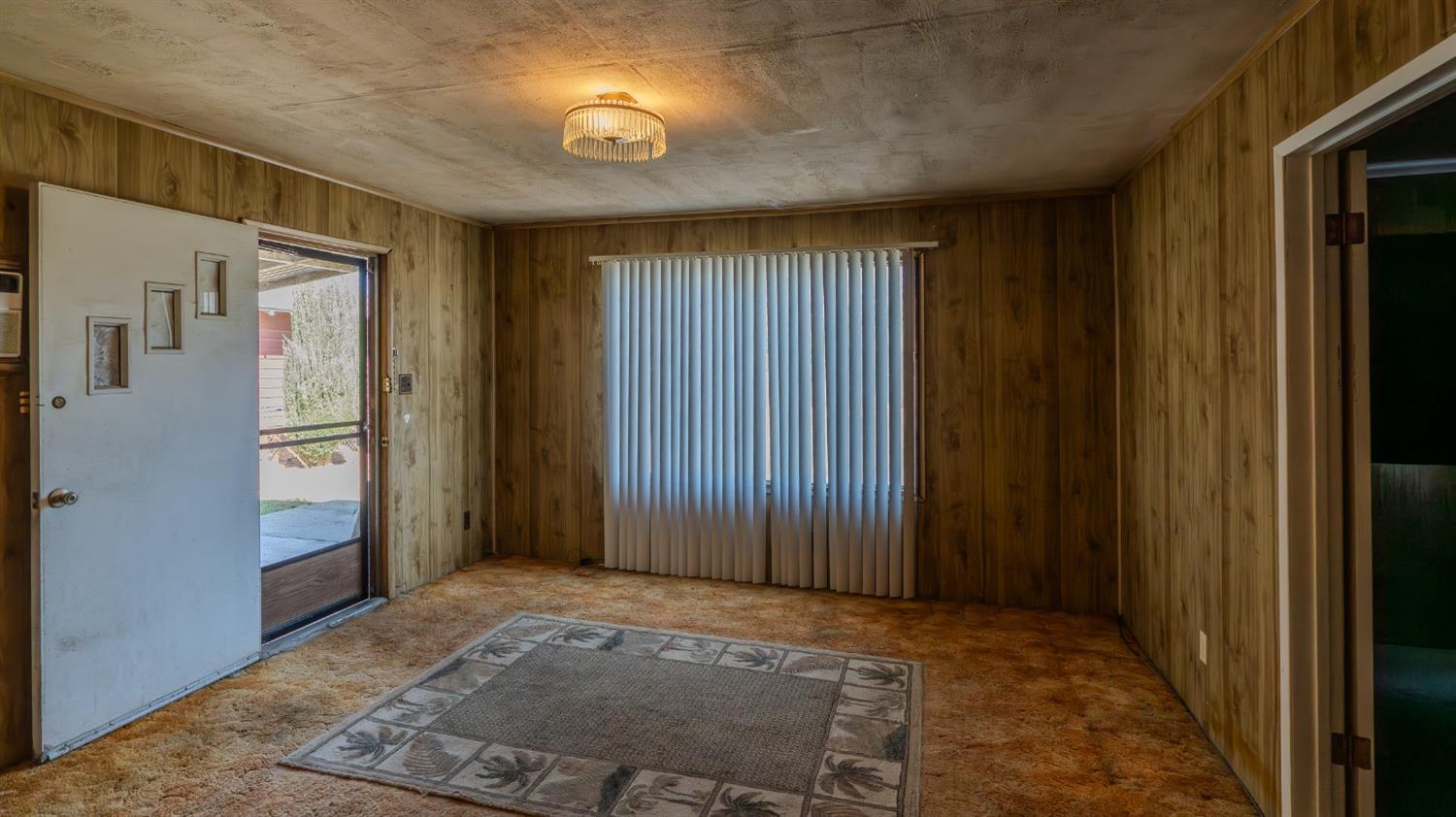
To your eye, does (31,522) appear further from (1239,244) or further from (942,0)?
(1239,244)

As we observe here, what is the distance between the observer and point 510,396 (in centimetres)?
525

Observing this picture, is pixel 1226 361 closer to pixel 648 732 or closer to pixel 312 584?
pixel 648 732

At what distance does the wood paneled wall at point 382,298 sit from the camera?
252 cm

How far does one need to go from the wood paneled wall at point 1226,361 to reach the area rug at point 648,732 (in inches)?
44.0

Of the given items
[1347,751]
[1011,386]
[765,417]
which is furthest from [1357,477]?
[765,417]

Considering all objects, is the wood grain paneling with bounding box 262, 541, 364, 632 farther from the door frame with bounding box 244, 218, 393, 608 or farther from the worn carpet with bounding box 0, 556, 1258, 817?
the worn carpet with bounding box 0, 556, 1258, 817

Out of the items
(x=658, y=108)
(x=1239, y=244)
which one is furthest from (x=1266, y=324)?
(x=658, y=108)

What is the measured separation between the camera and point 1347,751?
2.02 metres

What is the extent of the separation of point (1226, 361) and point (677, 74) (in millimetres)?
2155

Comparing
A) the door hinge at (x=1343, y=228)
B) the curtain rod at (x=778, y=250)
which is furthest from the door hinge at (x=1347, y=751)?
the curtain rod at (x=778, y=250)

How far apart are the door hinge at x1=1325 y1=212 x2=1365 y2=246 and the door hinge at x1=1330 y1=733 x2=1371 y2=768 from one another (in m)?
1.39

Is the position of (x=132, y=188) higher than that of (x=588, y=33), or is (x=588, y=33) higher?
(x=588, y=33)

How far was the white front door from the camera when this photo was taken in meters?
2.55

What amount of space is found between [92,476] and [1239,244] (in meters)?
4.17
